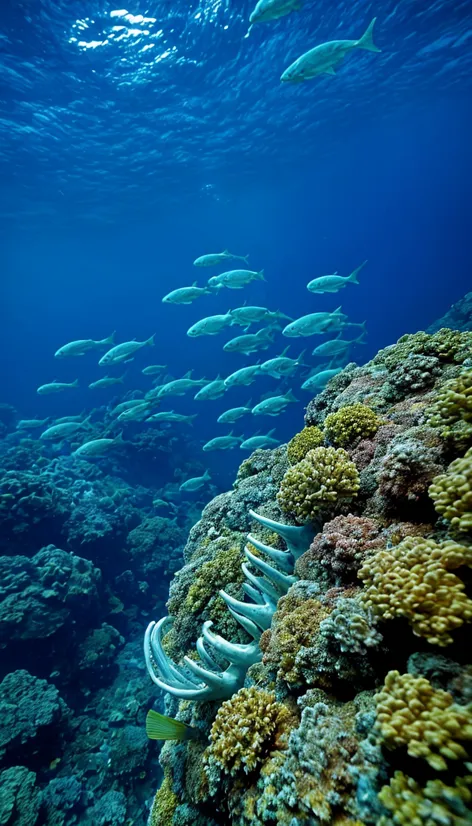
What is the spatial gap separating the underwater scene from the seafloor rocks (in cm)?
1

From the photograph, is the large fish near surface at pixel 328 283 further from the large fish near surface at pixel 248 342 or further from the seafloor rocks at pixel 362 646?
the seafloor rocks at pixel 362 646

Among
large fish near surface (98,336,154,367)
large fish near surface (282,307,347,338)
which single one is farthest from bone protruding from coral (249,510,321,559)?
large fish near surface (98,336,154,367)

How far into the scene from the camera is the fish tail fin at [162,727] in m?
2.58

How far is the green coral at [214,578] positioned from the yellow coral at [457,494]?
243 cm

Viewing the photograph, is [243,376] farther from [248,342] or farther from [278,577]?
[278,577]

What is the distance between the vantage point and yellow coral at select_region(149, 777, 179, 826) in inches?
107

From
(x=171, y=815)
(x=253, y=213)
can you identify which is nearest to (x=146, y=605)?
(x=171, y=815)

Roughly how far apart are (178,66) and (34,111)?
7.16 m

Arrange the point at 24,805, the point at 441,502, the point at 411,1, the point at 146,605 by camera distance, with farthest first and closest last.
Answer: the point at 411,1 → the point at 146,605 → the point at 24,805 → the point at 441,502

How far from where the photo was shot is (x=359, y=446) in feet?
11.3

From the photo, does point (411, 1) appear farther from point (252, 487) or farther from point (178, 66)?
point (252, 487)

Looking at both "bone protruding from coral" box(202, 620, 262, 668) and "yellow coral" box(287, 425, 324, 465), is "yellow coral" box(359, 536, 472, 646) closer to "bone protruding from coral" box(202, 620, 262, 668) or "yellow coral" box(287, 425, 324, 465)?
"bone protruding from coral" box(202, 620, 262, 668)

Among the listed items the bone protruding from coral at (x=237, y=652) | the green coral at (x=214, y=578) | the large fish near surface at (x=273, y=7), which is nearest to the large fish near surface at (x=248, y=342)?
the large fish near surface at (x=273, y=7)

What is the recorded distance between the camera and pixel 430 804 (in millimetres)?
1244
